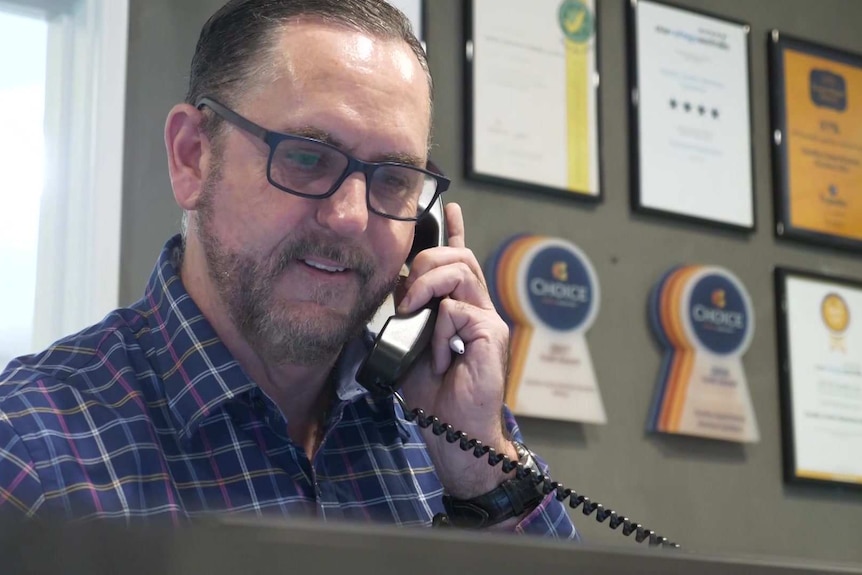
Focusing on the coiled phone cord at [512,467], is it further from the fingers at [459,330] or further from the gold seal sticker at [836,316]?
the gold seal sticker at [836,316]

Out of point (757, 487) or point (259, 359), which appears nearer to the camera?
point (259, 359)

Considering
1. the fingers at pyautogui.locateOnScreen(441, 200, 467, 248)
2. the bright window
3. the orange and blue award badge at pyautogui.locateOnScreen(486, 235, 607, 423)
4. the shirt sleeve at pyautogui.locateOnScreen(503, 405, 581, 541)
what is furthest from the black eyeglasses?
the orange and blue award badge at pyautogui.locateOnScreen(486, 235, 607, 423)

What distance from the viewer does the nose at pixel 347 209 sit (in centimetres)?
111

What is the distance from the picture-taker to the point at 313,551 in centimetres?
29

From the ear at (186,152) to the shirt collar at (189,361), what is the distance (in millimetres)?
69

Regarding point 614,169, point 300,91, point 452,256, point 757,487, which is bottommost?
point 757,487

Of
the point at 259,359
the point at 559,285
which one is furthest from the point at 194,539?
the point at 559,285

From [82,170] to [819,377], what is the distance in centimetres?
159

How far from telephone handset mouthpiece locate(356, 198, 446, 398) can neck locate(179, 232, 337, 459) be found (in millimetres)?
46

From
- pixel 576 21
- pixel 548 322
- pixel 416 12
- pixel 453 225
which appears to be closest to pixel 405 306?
pixel 453 225

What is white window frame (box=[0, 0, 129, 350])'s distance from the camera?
1.75 metres

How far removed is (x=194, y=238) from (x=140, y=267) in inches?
23.7

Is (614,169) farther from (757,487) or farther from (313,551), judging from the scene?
(313,551)

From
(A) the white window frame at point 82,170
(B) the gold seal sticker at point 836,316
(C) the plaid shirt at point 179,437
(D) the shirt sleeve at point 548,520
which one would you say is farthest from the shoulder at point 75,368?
(B) the gold seal sticker at point 836,316
